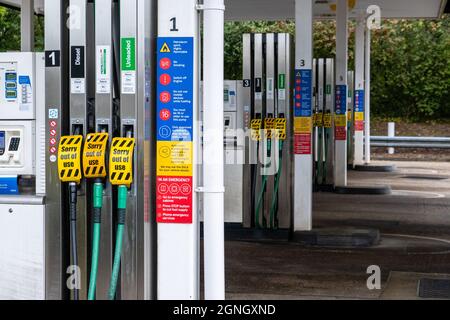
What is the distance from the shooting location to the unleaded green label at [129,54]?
5.07 m

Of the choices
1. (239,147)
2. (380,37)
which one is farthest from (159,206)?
(380,37)

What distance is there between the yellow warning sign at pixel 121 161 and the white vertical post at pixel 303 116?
24.3 feet

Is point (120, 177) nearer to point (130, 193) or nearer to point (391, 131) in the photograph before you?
point (130, 193)

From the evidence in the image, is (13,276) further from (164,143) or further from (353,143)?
(353,143)

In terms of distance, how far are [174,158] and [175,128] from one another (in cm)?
18

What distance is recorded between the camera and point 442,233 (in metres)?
13.0

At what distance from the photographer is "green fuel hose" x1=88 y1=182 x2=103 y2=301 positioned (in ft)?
16.9

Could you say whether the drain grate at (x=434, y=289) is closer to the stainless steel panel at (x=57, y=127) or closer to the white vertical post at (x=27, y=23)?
the stainless steel panel at (x=57, y=127)

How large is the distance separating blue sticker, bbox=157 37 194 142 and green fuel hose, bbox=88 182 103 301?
50 centimetres

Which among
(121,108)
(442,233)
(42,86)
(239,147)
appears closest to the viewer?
(121,108)

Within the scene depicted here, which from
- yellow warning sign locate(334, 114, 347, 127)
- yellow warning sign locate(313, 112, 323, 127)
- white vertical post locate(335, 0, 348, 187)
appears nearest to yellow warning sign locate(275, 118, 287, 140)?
white vertical post locate(335, 0, 348, 187)

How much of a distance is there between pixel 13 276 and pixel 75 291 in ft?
1.46

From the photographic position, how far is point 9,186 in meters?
5.56

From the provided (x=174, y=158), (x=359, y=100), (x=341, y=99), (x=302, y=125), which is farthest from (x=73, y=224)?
(x=359, y=100)
